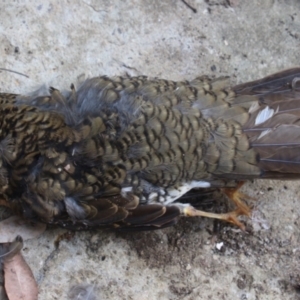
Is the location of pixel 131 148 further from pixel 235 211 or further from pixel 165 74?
pixel 165 74

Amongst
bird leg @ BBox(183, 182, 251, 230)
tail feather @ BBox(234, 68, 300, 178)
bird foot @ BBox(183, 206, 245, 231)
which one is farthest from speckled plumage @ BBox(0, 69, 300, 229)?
bird leg @ BBox(183, 182, 251, 230)

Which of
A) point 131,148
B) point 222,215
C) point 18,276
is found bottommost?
point 18,276

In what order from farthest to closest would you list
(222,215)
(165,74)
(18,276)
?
(165,74) → (222,215) → (18,276)

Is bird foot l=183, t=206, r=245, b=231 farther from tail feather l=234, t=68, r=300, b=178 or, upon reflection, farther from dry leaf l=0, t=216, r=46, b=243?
dry leaf l=0, t=216, r=46, b=243

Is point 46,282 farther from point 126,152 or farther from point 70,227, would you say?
point 126,152

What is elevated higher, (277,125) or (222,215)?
(277,125)

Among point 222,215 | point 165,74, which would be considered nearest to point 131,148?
point 222,215

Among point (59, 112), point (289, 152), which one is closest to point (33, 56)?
point (59, 112)
